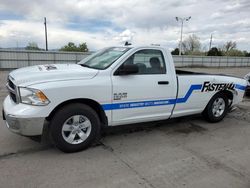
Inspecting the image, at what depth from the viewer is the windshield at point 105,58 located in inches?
158

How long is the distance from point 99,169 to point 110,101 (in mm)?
1138

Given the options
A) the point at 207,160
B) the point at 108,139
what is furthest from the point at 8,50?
the point at 207,160

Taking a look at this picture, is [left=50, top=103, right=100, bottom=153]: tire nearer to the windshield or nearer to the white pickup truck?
the white pickup truck

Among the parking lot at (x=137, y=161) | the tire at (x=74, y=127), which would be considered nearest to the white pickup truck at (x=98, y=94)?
the tire at (x=74, y=127)

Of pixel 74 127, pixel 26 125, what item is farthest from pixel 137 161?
pixel 26 125

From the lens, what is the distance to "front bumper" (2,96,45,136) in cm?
318

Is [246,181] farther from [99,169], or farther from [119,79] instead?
[119,79]

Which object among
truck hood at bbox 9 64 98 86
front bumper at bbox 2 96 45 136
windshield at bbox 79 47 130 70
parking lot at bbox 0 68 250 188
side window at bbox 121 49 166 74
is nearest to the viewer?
parking lot at bbox 0 68 250 188

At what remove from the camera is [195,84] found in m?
4.77

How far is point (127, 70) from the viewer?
3.78 meters

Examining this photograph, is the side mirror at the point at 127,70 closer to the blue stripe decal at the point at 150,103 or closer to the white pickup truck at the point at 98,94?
the white pickup truck at the point at 98,94

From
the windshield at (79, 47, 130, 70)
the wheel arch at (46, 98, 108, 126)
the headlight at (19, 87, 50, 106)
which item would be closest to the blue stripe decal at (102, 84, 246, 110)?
the wheel arch at (46, 98, 108, 126)

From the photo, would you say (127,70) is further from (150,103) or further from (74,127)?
(74,127)

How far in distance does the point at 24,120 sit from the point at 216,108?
4373 millimetres
